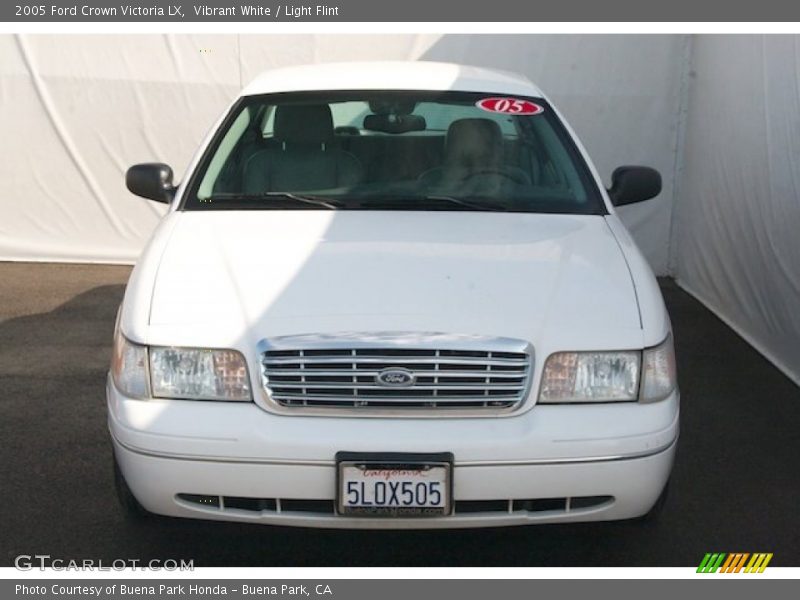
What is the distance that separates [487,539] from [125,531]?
50.6 inches

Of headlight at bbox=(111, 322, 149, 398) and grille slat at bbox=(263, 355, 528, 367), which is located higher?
grille slat at bbox=(263, 355, 528, 367)

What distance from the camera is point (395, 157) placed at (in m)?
4.45

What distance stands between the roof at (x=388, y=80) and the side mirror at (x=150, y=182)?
53 cm

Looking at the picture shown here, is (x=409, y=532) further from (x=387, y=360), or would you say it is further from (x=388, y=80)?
(x=388, y=80)

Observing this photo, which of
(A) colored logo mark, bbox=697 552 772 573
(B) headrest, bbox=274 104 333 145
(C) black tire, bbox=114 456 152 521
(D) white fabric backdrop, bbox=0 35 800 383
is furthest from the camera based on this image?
(D) white fabric backdrop, bbox=0 35 800 383

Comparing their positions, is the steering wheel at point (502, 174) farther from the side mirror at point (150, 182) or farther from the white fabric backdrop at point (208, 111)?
the white fabric backdrop at point (208, 111)

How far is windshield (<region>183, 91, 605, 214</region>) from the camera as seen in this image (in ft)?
13.7

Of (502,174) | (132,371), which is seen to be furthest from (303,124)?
(132,371)

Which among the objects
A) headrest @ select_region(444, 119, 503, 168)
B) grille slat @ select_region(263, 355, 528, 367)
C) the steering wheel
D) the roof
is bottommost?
grille slat @ select_region(263, 355, 528, 367)

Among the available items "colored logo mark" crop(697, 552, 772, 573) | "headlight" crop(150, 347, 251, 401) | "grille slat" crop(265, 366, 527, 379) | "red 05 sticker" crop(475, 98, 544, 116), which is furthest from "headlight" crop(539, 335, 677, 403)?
"red 05 sticker" crop(475, 98, 544, 116)

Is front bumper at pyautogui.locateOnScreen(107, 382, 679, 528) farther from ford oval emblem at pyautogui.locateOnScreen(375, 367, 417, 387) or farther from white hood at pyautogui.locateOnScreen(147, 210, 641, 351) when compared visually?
white hood at pyautogui.locateOnScreen(147, 210, 641, 351)

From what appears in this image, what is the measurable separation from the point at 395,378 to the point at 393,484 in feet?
1.00

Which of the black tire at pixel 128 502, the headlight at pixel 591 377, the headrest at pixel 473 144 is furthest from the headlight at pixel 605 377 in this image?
the headrest at pixel 473 144

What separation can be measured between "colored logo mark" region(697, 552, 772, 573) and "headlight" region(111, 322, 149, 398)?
1928 mm
